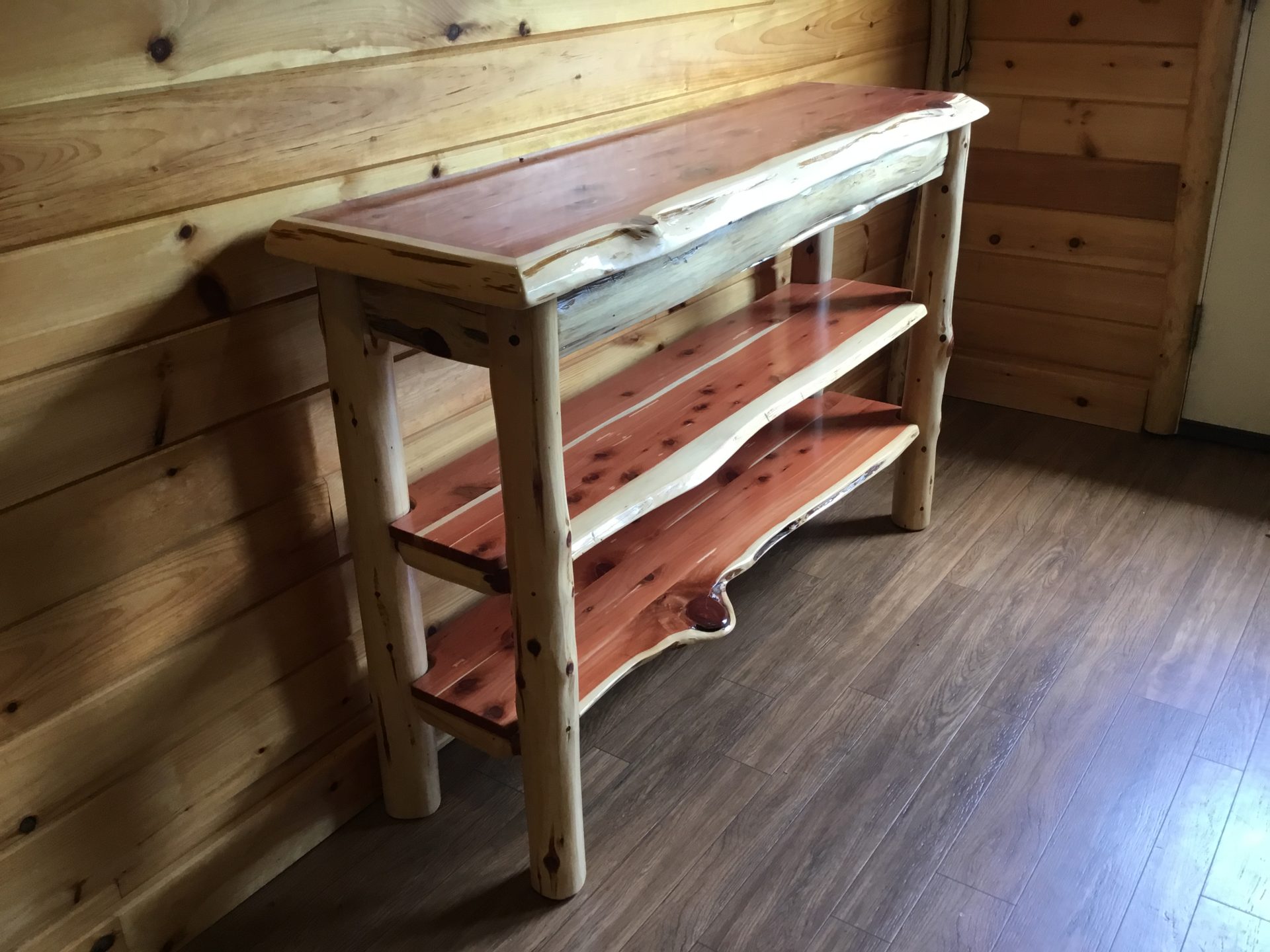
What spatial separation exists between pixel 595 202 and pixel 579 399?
0.56m

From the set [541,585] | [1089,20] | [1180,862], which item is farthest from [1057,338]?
[541,585]

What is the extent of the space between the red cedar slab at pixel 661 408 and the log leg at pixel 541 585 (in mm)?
89

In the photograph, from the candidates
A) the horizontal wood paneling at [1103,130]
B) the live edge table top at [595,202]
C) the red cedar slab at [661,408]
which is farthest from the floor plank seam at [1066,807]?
the horizontal wood paneling at [1103,130]

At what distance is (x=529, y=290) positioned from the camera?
3.59 feet

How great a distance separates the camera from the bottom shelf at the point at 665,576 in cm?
150

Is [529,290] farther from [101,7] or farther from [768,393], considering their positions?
[768,393]

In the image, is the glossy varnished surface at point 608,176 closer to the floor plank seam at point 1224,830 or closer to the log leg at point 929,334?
the log leg at point 929,334

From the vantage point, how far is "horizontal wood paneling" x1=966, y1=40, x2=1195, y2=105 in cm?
247

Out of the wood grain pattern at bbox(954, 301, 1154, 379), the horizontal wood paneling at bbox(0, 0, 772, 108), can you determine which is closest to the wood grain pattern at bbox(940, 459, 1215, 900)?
the wood grain pattern at bbox(954, 301, 1154, 379)

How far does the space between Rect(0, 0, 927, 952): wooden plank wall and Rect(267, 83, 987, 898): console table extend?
9 centimetres

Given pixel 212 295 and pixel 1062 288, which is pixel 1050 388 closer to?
pixel 1062 288

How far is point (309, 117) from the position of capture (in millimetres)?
1345

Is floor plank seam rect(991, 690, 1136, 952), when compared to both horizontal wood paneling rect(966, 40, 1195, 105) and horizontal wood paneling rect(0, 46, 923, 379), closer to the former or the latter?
horizontal wood paneling rect(0, 46, 923, 379)

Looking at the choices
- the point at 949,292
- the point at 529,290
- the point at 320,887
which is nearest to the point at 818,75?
the point at 949,292
